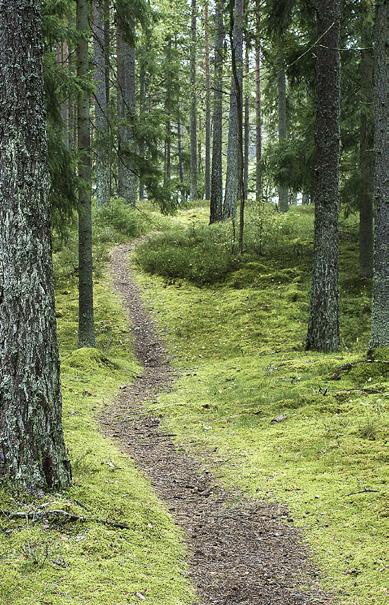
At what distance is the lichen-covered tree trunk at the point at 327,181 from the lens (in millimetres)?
9672

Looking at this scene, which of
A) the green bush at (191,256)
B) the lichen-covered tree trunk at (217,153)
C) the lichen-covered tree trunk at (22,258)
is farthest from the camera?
the lichen-covered tree trunk at (217,153)

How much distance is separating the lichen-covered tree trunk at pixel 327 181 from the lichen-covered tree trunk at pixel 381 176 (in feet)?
3.66

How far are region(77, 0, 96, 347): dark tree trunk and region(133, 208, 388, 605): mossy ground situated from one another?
2.05 metres

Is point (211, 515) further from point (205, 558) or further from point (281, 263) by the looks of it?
point (281, 263)

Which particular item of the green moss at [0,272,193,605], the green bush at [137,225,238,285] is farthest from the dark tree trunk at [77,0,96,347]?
the green moss at [0,272,193,605]

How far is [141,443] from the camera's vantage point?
23.4 ft

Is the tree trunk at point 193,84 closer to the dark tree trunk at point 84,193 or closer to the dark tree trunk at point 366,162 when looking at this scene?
the dark tree trunk at point 366,162

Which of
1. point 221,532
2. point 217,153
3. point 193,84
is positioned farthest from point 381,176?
point 193,84

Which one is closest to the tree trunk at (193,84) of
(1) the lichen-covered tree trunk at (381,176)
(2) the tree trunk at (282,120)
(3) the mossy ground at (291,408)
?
(2) the tree trunk at (282,120)

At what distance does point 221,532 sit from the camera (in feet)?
16.0

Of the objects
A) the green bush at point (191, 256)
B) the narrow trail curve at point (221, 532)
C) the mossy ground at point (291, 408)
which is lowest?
the narrow trail curve at point (221, 532)

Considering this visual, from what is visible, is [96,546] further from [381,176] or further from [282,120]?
[282,120]

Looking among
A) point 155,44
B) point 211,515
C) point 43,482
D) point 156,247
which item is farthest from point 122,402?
point 155,44

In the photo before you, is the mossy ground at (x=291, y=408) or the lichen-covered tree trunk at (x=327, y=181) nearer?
the mossy ground at (x=291, y=408)
